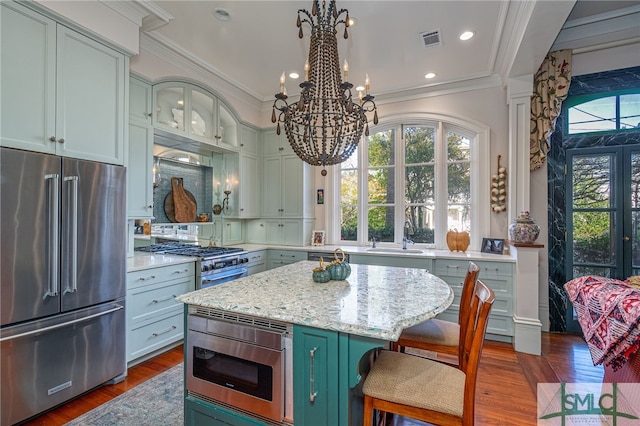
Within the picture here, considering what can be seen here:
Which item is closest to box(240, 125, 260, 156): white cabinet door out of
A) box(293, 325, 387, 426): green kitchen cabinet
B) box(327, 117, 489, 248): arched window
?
box(327, 117, 489, 248): arched window

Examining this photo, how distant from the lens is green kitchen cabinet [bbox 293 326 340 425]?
1.24 m

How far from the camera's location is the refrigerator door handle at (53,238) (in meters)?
1.98

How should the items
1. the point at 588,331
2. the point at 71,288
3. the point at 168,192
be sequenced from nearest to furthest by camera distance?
the point at 588,331 → the point at 71,288 → the point at 168,192

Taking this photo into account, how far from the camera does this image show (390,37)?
117 inches

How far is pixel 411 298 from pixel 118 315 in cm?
231

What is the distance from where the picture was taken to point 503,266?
3.22 m

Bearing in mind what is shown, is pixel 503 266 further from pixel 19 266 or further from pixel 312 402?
pixel 19 266

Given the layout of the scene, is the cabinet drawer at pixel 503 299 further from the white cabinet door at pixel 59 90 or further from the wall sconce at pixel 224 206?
the white cabinet door at pixel 59 90

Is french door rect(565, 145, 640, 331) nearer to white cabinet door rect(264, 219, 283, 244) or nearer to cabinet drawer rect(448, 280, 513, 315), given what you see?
cabinet drawer rect(448, 280, 513, 315)

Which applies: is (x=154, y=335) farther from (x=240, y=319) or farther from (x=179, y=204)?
(x=240, y=319)

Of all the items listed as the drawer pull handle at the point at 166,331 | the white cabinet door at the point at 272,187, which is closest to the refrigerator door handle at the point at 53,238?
the drawer pull handle at the point at 166,331

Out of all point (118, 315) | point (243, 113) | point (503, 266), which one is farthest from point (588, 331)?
point (243, 113)

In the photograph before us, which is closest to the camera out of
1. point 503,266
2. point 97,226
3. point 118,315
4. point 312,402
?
point 312,402

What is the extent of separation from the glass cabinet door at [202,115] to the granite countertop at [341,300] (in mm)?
2350
